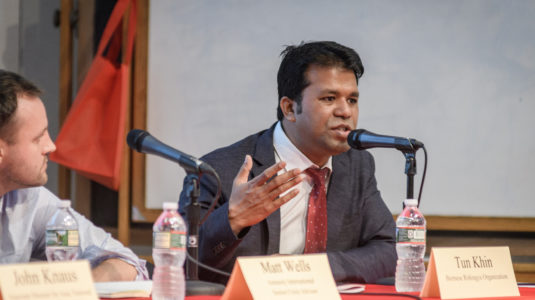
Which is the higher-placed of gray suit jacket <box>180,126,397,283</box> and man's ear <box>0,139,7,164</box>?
man's ear <box>0,139,7,164</box>

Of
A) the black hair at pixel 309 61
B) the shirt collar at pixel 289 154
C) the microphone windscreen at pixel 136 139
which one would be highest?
the black hair at pixel 309 61

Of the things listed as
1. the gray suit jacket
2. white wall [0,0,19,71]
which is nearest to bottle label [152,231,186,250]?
the gray suit jacket

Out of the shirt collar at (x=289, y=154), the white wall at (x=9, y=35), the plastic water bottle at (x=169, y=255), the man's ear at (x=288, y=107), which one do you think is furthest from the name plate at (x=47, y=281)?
the white wall at (x=9, y=35)

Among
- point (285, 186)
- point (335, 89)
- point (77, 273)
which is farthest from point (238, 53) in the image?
point (77, 273)

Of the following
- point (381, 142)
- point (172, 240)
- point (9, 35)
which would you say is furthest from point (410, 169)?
point (9, 35)

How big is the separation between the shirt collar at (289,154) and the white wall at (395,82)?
A: 2.61ft

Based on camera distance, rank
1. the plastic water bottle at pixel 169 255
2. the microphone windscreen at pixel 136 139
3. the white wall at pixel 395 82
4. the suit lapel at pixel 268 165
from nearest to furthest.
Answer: the plastic water bottle at pixel 169 255 < the microphone windscreen at pixel 136 139 < the suit lapel at pixel 268 165 < the white wall at pixel 395 82

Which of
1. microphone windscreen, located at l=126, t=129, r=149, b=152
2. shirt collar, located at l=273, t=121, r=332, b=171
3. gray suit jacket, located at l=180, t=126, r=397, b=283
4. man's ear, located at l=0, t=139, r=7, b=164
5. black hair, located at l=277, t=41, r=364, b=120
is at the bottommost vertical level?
gray suit jacket, located at l=180, t=126, r=397, b=283

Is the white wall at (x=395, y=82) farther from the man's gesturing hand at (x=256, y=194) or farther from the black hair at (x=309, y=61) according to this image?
the man's gesturing hand at (x=256, y=194)

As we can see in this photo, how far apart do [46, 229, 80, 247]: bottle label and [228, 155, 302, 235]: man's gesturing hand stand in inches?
16.0

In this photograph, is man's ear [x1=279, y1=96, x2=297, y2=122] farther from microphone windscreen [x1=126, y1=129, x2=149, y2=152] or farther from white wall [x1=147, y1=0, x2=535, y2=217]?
microphone windscreen [x1=126, y1=129, x2=149, y2=152]

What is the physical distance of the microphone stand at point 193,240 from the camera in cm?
138

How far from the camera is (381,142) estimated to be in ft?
5.82

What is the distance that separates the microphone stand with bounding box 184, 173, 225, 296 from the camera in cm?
138
